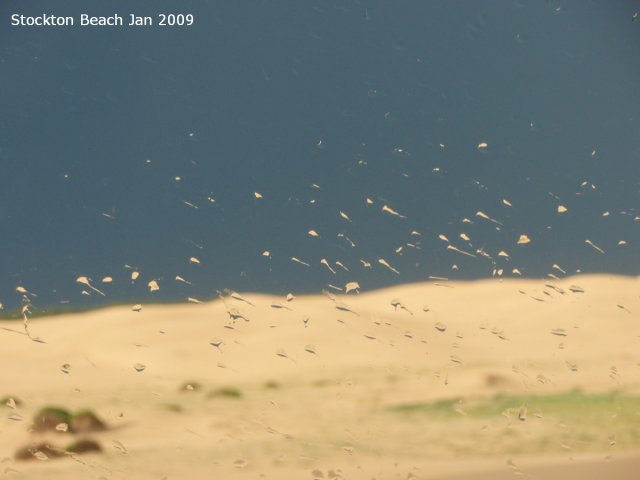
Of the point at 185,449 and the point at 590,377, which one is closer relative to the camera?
the point at 185,449

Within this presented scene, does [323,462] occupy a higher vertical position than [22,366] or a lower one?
lower

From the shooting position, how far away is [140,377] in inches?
180

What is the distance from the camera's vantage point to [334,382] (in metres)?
4.61

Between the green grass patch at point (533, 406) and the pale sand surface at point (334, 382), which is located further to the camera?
the green grass patch at point (533, 406)

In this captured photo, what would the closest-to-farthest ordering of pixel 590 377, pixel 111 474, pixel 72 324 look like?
pixel 111 474 < pixel 72 324 < pixel 590 377

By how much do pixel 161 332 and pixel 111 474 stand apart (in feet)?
2.47

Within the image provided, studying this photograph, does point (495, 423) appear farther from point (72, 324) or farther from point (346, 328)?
point (72, 324)

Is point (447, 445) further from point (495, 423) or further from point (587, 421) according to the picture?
point (587, 421)

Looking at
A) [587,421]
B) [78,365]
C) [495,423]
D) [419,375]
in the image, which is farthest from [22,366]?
[587,421]

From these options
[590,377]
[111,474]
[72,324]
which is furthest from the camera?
[590,377]

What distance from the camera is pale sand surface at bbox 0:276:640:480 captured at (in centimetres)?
422

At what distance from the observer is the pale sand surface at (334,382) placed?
4.22m

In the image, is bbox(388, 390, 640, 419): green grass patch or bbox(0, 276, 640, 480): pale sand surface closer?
bbox(0, 276, 640, 480): pale sand surface

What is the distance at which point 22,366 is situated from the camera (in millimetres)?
4516
